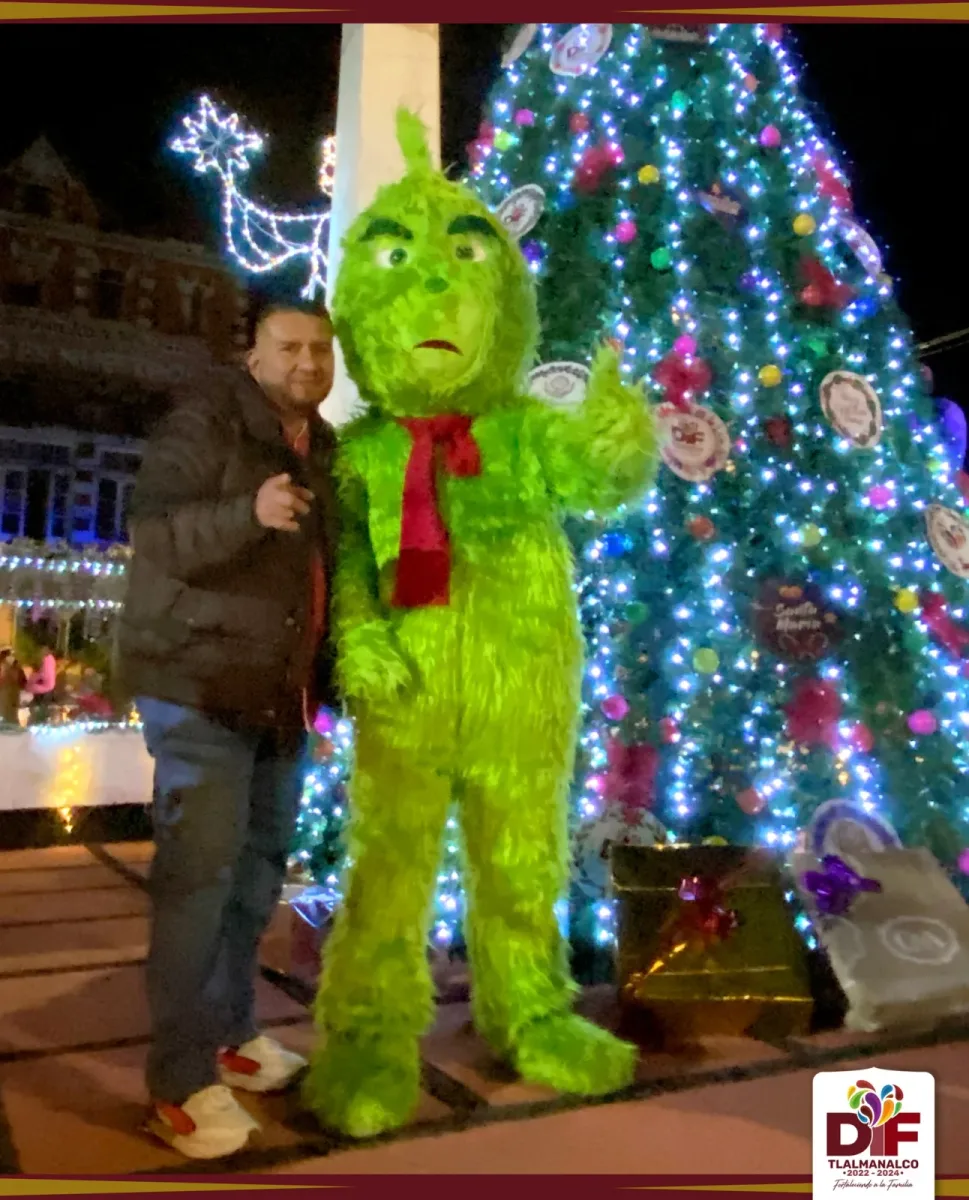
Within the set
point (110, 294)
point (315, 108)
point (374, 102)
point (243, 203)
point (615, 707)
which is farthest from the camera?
point (110, 294)

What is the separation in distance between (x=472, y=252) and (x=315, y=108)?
97.8 inches

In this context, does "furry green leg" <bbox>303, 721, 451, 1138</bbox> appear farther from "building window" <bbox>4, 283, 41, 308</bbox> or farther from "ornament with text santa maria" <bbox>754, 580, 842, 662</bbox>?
"building window" <bbox>4, 283, 41, 308</bbox>

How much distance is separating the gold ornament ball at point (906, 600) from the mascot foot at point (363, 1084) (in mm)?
1519

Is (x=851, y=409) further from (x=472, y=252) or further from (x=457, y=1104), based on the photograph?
(x=457, y=1104)

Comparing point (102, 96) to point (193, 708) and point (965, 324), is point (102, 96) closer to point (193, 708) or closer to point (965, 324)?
point (193, 708)

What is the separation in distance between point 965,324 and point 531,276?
5173 mm

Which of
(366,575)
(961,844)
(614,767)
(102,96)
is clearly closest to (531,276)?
(366,575)

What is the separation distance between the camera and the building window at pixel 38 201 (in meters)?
7.23

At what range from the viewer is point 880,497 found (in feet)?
8.02

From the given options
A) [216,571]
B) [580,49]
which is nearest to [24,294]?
[580,49]

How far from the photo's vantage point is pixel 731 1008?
5.99 ft

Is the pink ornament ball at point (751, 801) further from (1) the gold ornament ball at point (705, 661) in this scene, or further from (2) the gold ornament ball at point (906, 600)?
(2) the gold ornament ball at point (906, 600)

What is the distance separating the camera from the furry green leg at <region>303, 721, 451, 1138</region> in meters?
1.50

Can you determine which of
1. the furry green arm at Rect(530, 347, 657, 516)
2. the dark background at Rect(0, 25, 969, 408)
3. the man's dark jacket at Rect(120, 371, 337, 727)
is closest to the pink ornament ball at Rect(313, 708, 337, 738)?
the man's dark jacket at Rect(120, 371, 337, 727)
